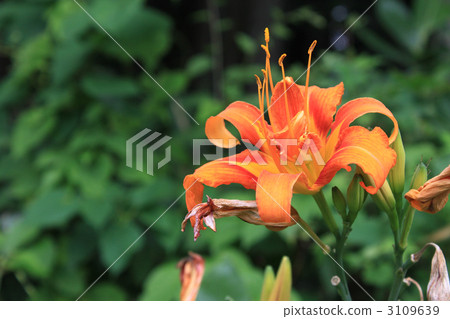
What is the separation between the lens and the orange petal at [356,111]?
33 cm

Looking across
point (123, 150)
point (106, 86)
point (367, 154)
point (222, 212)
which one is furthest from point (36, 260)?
point (367, 154)

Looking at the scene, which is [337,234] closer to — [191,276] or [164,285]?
[191,276]

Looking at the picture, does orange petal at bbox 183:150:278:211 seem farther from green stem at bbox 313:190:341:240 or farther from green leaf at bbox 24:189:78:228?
green leaf at bbox 24:189:78:228

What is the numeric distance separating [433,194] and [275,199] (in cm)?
12

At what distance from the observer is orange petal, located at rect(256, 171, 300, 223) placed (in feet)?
1.00

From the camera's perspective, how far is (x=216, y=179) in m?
0.35

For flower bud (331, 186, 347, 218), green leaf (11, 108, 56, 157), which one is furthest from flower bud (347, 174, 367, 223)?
green leaf (11, 108, 56, 157)

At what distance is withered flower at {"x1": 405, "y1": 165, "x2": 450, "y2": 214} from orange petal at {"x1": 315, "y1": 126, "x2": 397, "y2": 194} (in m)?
0.04

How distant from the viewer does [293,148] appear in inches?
14.6

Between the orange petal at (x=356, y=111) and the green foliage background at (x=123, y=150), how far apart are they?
A: 61cm

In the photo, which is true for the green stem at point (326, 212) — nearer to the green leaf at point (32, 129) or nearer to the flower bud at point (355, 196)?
the flower bud at point (355, 196)

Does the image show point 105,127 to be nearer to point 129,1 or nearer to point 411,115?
point 129,1
